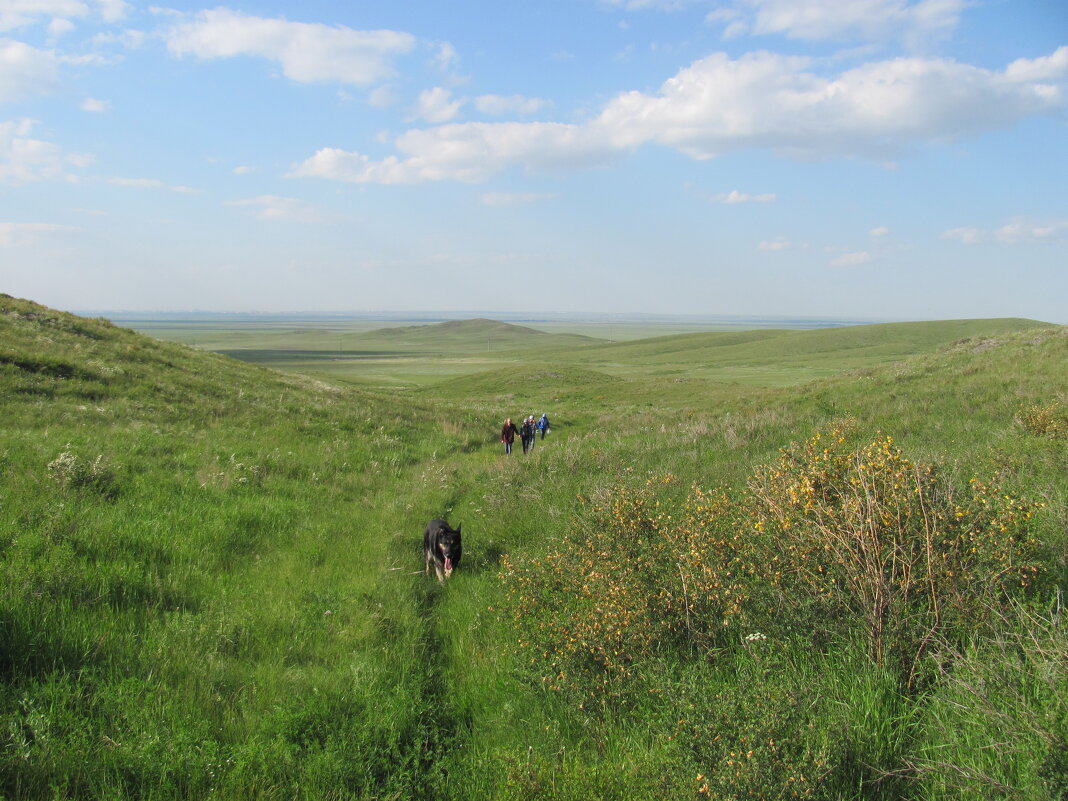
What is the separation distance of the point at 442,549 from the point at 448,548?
144 millimetres

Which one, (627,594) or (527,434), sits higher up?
(627,594)

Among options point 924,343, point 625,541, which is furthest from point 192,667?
point 924,343

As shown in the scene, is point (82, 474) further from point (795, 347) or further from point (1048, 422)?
point (795, 347)

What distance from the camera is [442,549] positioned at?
764 cm

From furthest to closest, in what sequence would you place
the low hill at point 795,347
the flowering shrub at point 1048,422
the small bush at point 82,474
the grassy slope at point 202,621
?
the low hill at point 795,347, the flowering shrub at point 1048,422, the small bush at point 82,474, the grassy slope at point 202,621

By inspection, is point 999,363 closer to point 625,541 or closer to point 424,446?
point 424,446

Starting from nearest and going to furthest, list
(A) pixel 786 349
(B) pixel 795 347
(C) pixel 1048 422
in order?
(C) pixel 1048 422, (A) pixel 786 349, (B) pixel 795 347

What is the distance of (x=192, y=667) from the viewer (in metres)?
4.63

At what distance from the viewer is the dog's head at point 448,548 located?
294 inches

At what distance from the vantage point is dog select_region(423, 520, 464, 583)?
24.6ft

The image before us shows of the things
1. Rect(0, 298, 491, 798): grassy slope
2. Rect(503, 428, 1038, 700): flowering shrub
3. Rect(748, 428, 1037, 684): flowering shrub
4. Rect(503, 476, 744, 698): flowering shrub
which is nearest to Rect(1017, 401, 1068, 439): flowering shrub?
Rect(503, 428, 1038, 700): flowering shrub

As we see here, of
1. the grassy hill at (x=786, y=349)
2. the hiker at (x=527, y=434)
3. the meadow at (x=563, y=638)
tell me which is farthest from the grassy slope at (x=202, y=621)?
the grassy hill at (x=786, y=349)

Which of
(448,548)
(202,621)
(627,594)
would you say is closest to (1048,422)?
(627,594)

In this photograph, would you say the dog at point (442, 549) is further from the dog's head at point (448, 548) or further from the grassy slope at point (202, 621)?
the grassy slope at point (202, 621)
